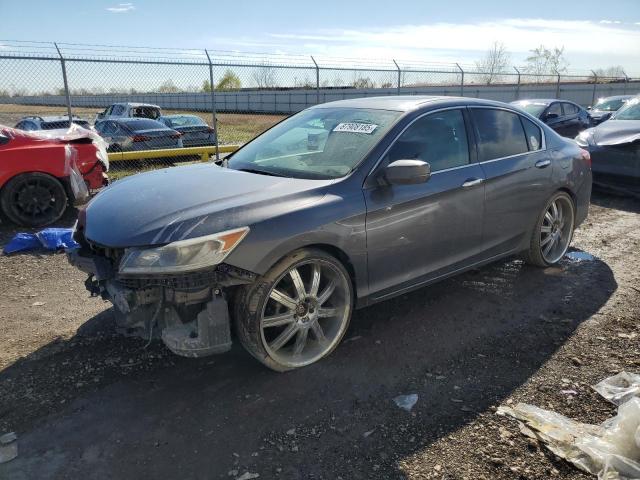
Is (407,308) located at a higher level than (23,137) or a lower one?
lower

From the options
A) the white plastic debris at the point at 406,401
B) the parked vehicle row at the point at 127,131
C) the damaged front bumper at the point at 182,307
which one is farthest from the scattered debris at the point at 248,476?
the parked vehicle row at the point at 127,131

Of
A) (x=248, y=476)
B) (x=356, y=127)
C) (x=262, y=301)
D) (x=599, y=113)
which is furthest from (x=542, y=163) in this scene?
(x=599, y=113)

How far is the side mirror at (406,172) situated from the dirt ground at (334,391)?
1.20 meters

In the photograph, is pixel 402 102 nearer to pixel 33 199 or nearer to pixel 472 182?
pixel 472 182

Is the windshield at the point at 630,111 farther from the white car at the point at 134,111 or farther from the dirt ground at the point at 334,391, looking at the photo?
the white car at the point at 134,111

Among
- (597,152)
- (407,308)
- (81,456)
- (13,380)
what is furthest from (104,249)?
(597,152)

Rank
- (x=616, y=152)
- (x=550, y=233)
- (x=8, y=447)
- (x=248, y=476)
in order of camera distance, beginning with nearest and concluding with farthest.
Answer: (x=248, y=476)
(x=8, y=447)
(x=550, y=233)
(x=616, y=152)

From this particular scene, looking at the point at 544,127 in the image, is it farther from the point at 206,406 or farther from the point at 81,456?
the point at 81,456

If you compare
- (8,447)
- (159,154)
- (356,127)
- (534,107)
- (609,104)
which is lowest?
(8,447)

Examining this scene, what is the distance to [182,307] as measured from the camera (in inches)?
117

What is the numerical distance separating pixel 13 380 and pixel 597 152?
861 centimetres

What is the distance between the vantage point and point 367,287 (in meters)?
3.56

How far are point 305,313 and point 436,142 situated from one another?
1748mm

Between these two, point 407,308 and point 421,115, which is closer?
point 421,115
